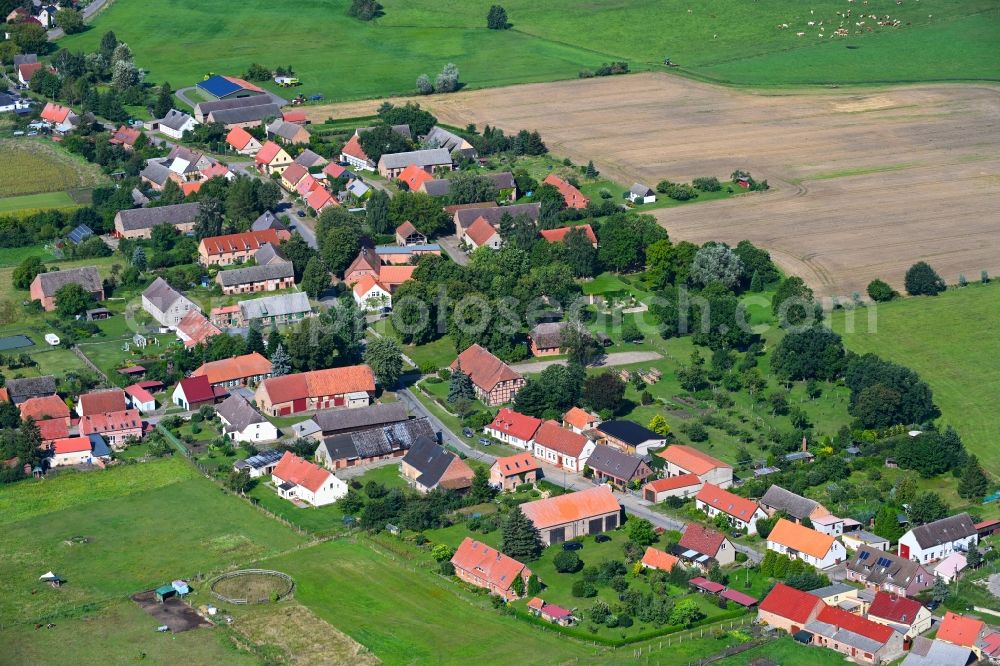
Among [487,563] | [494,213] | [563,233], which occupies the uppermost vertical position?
[494,213]

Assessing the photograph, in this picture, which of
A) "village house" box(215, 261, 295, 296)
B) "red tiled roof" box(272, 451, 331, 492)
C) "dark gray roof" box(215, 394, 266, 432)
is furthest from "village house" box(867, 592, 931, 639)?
"village house" box(215, 261, 295, 296)

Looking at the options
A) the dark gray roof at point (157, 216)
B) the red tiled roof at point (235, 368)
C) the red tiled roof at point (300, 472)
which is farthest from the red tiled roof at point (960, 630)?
the dark gray roof at point (157, 216)

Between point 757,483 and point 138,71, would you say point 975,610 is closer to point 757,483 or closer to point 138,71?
point 757,483

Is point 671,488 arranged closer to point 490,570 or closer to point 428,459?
point 428,459

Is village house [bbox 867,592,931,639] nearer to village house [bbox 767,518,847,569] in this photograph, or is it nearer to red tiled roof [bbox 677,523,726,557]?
village house [bbox 767,518,847,569]

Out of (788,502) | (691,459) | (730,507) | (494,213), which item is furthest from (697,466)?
(494,213)

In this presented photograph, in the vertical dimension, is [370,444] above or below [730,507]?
above
